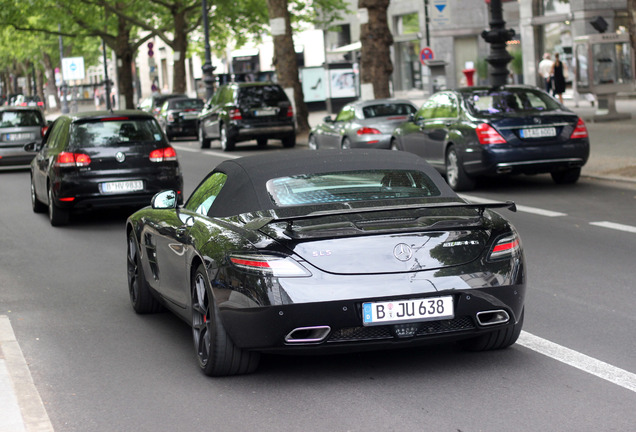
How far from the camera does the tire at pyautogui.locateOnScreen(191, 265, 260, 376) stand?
6.23 meters

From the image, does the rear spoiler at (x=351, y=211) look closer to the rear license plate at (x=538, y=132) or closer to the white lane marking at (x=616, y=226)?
the white lane marking at (x=616, y=226)

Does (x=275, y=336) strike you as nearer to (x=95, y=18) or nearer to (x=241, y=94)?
(x=241, y=94)

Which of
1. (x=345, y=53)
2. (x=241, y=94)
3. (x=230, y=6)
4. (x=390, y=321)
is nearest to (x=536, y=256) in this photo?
(x=390, y=321)

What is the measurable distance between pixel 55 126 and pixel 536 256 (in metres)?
7.98

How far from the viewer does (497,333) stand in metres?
6.57

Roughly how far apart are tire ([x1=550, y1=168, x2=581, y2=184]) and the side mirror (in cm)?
1067

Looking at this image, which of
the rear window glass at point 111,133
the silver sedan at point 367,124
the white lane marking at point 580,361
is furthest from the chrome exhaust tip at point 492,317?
the silver sedan at point 367,124

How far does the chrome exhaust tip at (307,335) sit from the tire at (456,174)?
11.3 meters

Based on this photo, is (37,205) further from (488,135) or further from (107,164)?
(488,135)

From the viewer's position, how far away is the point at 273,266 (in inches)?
233

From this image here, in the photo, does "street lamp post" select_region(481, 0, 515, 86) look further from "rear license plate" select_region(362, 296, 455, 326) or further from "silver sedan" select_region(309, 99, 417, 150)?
"rear license plate" select_region(362, 296, 455, 326)

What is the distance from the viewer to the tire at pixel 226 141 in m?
30.5

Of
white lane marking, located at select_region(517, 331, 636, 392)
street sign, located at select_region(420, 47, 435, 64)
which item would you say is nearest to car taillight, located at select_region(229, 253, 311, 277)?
white lane marking, located at select_region(517, 331, 636, 392)

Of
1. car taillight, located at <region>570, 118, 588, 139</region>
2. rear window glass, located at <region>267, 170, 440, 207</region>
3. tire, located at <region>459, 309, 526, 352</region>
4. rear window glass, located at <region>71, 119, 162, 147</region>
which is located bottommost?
tire, located at <region>459, 309, 526, 352</region>
